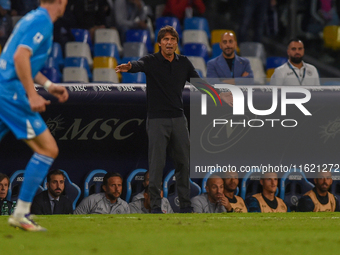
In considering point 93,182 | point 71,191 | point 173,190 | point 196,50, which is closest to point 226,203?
point 173,190

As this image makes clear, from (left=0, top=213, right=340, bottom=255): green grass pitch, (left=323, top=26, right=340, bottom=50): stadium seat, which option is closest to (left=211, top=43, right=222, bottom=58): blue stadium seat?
(left=323, top=26, right=340, bottom=50): stadium seat

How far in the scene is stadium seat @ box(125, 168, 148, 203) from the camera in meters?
6.33

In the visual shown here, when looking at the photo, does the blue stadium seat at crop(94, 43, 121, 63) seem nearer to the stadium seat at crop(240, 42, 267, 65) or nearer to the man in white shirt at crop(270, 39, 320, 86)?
the stadium seat at crop(240, 42, 267, 65)

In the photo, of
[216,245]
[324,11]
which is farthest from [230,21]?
[216,245]

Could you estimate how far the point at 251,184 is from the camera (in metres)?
6.47

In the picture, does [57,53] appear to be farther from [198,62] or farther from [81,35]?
[198,62]

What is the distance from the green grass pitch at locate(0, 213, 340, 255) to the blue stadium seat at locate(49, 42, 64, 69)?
5198mm

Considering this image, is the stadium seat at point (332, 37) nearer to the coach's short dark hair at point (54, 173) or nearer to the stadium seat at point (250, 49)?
the stadium seat at point (250, 49)

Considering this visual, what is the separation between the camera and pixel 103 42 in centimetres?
1051

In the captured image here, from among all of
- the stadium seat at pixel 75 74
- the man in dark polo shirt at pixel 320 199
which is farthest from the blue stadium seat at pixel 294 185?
the stadium seat at pixel 75 74

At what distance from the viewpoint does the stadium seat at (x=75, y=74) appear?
9422mm

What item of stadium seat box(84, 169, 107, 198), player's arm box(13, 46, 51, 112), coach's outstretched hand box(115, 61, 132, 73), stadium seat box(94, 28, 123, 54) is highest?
stadium seat box(94, 28, 123, 54)

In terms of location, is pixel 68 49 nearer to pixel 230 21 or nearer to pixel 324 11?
pixel 230 21

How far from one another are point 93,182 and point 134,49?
4345 mm
